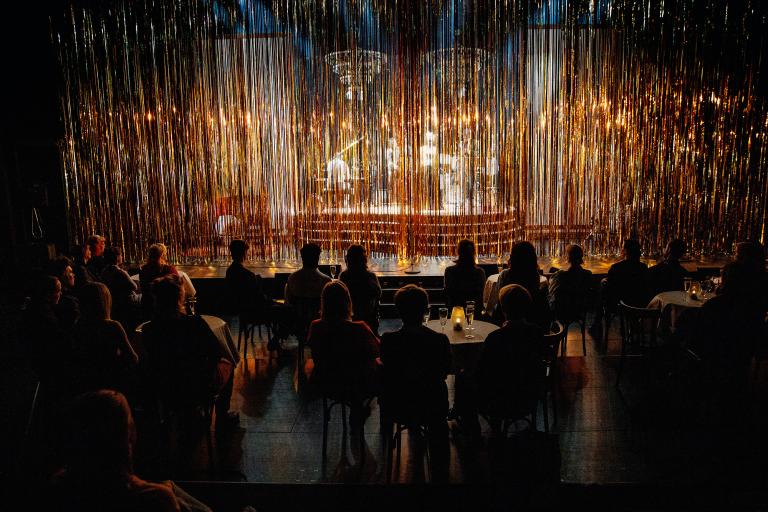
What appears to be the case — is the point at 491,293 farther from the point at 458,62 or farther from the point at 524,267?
the point at 458,62

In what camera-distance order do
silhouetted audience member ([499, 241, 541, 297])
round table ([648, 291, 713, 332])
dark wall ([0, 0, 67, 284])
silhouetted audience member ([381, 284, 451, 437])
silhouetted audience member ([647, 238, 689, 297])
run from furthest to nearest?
dark wall ([0, 0, 67, 284]) → silhouetted audience member ([647, 238, 689, 297]) → round table ([648, 291, 713, 332]) → silhouetted audience member ([499, 241, 541, 297]) → silhouetted audience member ([381, 284, 451, 437])

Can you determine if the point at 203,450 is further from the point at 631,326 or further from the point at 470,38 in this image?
the point at 470,38

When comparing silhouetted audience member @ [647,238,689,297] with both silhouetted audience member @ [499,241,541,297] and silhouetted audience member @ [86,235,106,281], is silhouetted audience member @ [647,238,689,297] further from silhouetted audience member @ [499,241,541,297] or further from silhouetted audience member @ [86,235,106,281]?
silhouetted audience member @ [86,235,106,281]

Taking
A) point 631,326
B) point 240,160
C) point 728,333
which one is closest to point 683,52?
point 631,326

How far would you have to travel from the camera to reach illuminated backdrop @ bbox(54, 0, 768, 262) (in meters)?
6.92

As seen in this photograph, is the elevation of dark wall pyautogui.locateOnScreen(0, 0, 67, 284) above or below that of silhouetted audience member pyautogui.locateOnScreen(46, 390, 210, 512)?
above

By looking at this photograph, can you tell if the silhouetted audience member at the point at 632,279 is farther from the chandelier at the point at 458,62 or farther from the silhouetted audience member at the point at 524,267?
the chandelier at the point at 458,62

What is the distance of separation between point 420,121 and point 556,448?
4.36m

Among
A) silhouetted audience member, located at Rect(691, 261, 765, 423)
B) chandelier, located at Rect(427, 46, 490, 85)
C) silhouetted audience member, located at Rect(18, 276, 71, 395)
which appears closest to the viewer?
silhouetted audience member, located at Rect(18, 276, 71, 395)

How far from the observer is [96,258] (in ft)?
18.6

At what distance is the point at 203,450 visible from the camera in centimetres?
374

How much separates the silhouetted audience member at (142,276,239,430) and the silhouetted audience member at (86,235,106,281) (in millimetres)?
2228

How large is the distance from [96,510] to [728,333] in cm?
352

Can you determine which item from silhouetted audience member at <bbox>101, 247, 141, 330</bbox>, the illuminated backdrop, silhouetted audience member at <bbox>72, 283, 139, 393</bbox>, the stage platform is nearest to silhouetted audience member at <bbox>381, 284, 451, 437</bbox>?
silhouetted audience member at <bbox>72, 283, 139, 393</bbox>
